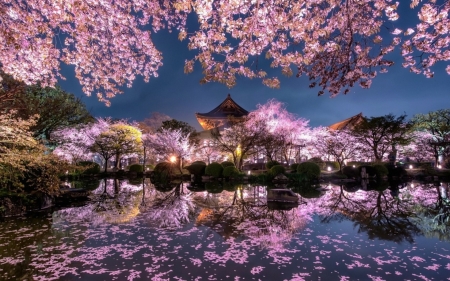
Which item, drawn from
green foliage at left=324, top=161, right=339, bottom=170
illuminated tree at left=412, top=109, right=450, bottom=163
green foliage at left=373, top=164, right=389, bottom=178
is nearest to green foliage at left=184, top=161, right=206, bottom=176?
green foliage at left=324, top=161, right=339, bottom=170

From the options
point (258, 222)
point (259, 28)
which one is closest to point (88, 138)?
point (258, 222)

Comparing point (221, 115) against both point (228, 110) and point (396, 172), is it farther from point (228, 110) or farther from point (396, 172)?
point (396, 172)

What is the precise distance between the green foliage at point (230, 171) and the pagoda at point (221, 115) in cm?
1589

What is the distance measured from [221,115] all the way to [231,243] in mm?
37988

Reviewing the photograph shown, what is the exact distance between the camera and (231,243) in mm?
7590

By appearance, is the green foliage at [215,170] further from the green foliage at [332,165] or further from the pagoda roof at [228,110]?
the pagoda roof at [228,110]

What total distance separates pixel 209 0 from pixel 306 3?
207 cm

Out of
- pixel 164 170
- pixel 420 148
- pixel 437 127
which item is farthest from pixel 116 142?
pixel 437 127

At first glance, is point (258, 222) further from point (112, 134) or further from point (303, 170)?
point (112, 134)

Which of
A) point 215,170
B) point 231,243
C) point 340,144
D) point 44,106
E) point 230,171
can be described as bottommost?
point 231,243

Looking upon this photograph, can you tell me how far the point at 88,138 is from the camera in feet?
115

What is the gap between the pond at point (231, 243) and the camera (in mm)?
5641

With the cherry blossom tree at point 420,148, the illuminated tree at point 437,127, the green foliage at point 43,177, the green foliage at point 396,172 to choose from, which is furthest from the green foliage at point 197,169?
the illuminated tree at point 437,127

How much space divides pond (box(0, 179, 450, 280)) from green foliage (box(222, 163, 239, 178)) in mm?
13214
